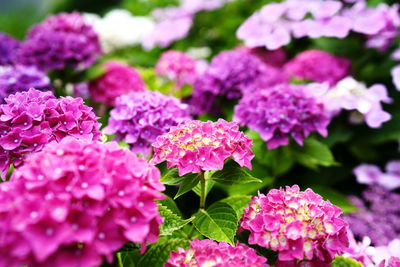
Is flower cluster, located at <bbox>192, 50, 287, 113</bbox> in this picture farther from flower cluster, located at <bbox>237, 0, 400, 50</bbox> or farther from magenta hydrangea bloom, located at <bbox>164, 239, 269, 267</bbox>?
magenta hydrangea bloom, located at <bbox>164, 239, 269, 267</bbox>

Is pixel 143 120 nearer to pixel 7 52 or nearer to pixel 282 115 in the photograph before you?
pixel 282 115

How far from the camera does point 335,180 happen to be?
1.89 metres

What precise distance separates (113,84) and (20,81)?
0.47 meters

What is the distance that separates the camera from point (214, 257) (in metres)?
0.88

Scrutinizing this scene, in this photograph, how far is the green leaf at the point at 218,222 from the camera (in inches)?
41.5

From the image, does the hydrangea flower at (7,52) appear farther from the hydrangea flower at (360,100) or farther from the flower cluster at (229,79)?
the hydrangea flower at (360,100)

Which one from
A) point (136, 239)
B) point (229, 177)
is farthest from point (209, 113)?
point (136, 239)

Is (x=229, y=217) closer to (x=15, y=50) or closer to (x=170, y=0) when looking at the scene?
(x=15, y=50)

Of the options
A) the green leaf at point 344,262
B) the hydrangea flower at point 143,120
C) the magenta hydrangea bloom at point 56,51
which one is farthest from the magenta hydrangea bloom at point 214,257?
the magenta hydrangea bloom at point 56,51

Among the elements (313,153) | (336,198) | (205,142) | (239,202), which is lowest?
(336,198)

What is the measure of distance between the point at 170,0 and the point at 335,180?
1.75 metres

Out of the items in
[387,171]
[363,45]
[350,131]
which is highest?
[363,45]

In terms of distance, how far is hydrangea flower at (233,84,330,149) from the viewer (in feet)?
4.88

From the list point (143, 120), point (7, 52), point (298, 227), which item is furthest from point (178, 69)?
point (298, 227)
